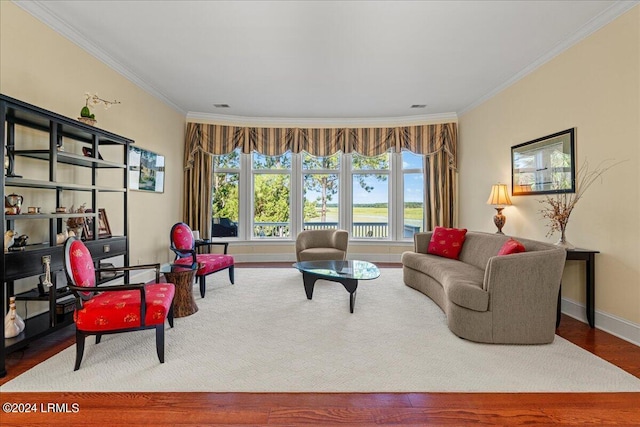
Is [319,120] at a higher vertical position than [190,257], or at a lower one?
higher

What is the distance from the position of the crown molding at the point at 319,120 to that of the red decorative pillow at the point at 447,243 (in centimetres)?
276

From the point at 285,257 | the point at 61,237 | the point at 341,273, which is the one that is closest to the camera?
the point at 61,237

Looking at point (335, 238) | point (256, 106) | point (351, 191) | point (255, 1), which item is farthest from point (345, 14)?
point (351, 191)

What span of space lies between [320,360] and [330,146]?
485cm

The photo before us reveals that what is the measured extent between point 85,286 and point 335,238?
3661mm

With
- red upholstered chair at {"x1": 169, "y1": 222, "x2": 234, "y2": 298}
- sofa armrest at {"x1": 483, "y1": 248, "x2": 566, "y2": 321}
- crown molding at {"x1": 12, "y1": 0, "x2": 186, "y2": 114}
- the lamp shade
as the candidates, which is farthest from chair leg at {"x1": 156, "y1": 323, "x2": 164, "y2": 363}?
the lamp shade

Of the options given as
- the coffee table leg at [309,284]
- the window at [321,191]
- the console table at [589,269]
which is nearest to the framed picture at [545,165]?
the console table at [589,269]

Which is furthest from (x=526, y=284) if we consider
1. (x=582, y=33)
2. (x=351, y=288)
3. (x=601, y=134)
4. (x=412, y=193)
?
(x=412, y=193)

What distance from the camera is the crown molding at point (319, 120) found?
6.11 metres

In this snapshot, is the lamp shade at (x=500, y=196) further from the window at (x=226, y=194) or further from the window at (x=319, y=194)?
the window at (x=226, y=194)

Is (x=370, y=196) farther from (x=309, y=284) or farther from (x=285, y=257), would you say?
(x=309, y=284)

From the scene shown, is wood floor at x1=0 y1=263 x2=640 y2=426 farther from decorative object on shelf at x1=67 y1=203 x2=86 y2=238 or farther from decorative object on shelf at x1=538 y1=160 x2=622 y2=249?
decorative object on shelf at x1=538 y1=160 x2=622 y2=249

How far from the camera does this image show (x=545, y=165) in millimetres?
3768

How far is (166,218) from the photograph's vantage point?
17.8 feet
